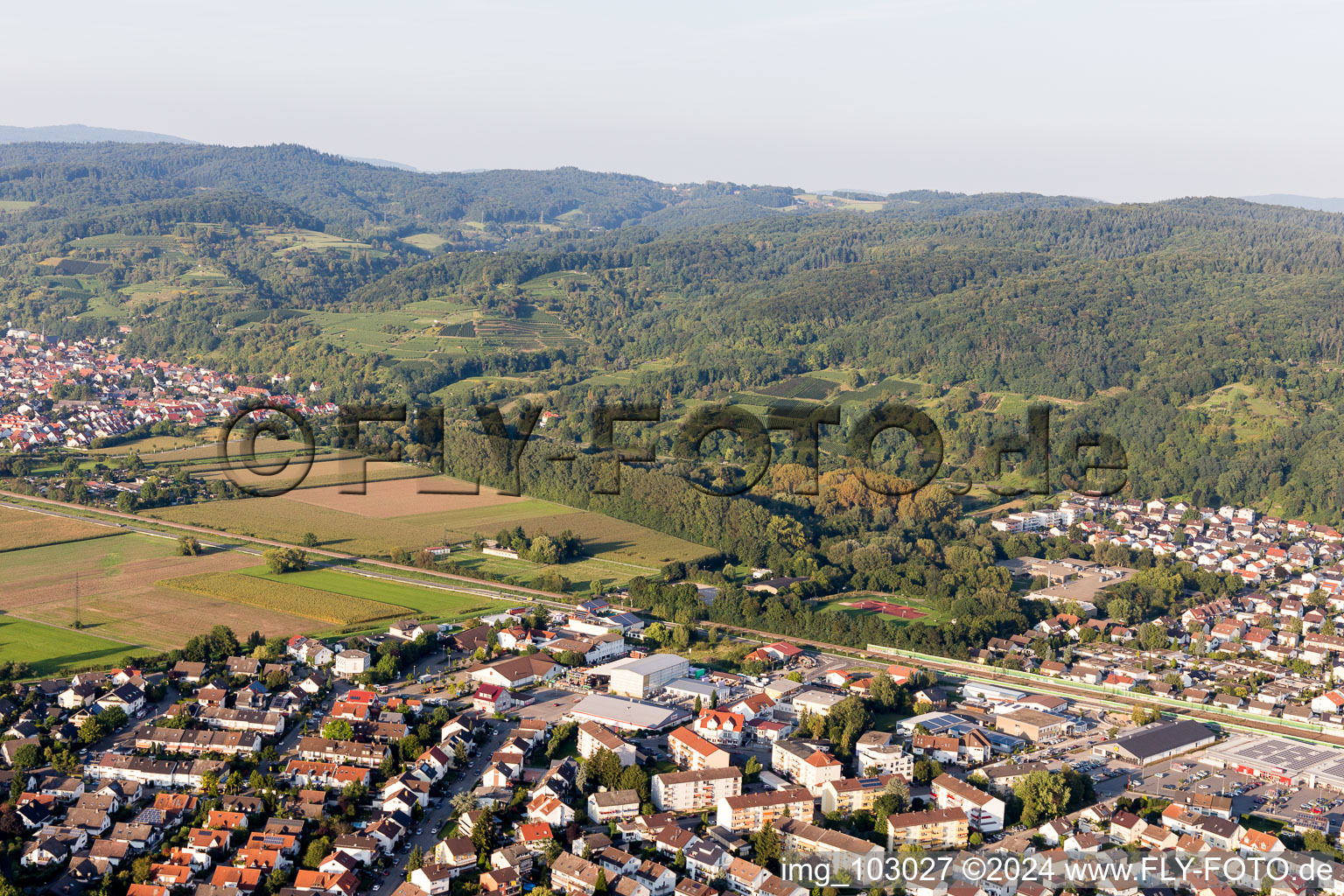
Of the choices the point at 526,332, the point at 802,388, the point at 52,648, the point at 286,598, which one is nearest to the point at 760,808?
the point at 286,598

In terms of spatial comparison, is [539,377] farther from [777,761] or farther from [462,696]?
[777,761]

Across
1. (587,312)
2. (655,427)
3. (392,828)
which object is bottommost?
(392,828)

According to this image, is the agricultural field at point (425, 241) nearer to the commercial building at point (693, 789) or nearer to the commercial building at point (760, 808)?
the commercial building at point (693, 789)

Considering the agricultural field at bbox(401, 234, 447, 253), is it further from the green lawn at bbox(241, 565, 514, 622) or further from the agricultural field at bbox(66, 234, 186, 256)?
the green lawn at bbox(241, 565, 514, 622)

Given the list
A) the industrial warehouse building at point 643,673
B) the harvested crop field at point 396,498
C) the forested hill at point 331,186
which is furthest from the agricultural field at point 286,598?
the forested hill at point 331,186

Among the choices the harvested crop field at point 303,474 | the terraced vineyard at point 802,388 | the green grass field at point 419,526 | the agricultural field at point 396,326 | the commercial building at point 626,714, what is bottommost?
the commercial building at point 626,714

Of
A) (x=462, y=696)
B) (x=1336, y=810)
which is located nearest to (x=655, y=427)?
(x=462, y=696)

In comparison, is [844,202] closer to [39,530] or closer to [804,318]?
[804,318]
